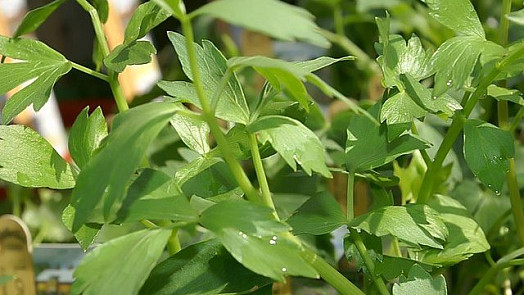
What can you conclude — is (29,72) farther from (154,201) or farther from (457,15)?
(457,15)

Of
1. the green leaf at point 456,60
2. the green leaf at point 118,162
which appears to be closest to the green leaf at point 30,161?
the green leaf at point 118,162

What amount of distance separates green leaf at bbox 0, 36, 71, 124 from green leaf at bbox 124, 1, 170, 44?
0.04 meters

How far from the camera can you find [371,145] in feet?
1.41

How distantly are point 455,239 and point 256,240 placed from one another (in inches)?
8.3

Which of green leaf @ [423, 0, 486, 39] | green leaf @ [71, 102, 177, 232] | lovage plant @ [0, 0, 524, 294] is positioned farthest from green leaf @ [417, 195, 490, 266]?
green leaf @ [71, 102, 177, 232]

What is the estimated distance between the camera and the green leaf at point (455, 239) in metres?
0.45

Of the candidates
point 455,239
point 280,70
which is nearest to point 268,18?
point 280,70

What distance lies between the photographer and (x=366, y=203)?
763 millimetres

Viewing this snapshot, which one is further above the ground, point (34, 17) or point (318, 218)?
point (34, 17)

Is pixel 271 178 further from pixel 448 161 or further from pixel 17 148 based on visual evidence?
pixel 17 148

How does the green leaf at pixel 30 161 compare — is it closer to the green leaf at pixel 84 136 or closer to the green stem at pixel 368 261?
the green leaf at pixel 84 136

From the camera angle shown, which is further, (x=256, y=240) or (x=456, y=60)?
(x=456, y=60)

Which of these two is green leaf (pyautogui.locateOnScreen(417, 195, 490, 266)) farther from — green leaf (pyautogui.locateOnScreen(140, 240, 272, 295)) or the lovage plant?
green leaf (pyautogui.locateOnScreen(140, 240, 272, 295))

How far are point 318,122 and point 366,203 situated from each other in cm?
10
